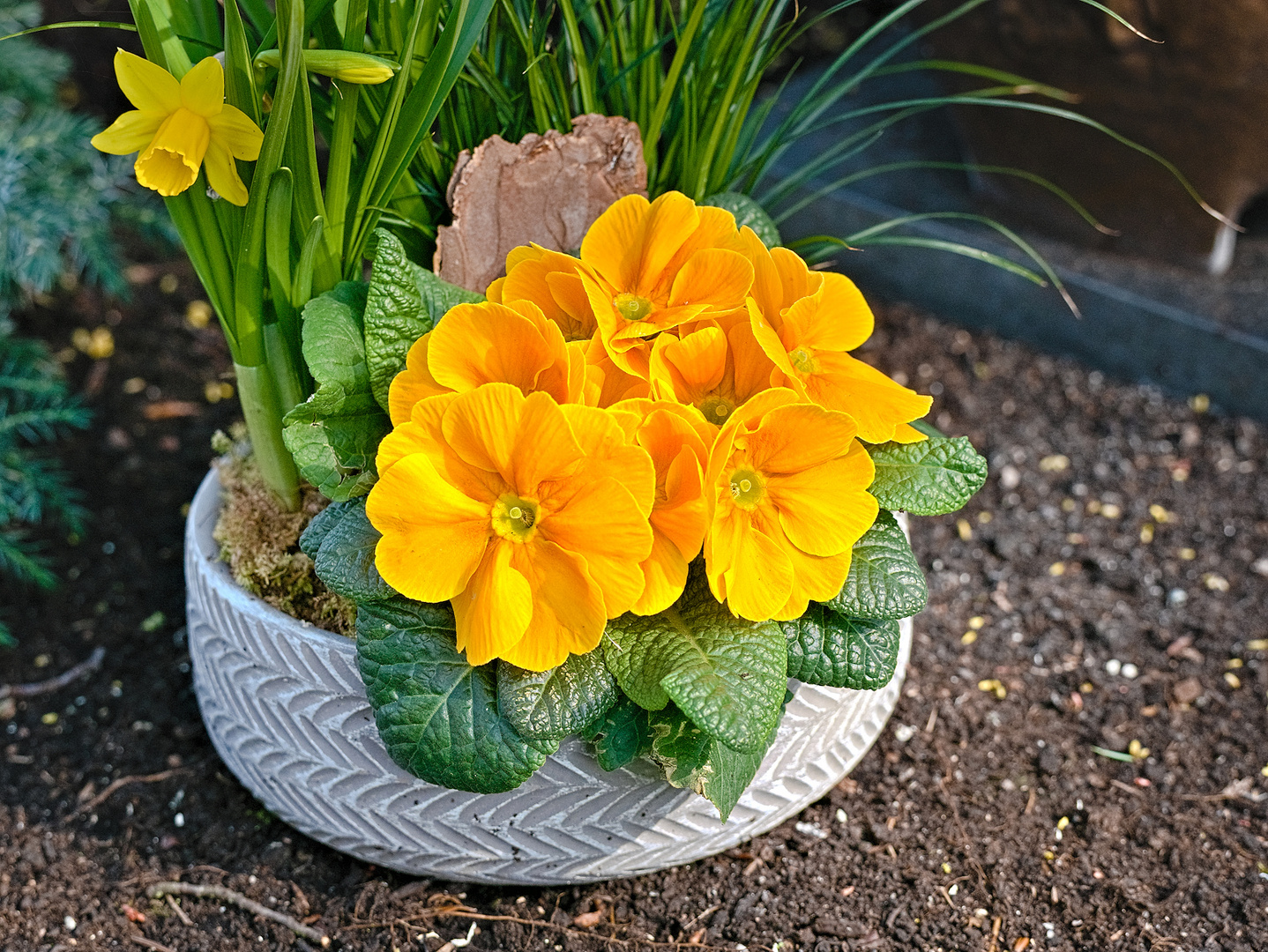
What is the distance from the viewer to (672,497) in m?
1.01

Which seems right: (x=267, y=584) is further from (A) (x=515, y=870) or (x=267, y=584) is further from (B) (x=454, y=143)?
(B) (x=454, y=143)

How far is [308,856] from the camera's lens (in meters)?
1.39

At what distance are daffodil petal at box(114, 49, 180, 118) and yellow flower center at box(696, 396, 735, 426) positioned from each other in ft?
1.78

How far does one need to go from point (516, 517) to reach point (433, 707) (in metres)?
0.21

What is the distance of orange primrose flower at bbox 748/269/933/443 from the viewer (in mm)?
1109

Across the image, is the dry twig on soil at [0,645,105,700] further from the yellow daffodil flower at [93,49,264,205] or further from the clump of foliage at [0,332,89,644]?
the yellow daffodil flower at [93,49,264,205]

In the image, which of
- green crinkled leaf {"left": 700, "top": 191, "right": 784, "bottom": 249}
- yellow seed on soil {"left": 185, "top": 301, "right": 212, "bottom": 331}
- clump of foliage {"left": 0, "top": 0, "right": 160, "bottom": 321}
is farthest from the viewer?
yellow seed on soil {"left": 185, "top": 301, "right": 212, "bottom": 331}

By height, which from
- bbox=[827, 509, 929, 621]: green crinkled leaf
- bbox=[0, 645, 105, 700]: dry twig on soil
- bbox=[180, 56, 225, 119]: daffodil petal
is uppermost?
bbox=[180, 56, 225, 119]: daffodil petal

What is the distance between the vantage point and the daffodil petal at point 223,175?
1.01 metres

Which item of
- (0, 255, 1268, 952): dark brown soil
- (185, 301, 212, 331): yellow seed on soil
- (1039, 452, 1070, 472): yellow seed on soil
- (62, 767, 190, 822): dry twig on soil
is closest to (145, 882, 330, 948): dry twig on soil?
(0, 255, 1268, 952): dark brown soil

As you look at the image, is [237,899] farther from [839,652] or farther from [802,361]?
[802,361]

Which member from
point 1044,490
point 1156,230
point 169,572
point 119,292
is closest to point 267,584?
point 169,572

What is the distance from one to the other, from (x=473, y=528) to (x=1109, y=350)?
179 cm

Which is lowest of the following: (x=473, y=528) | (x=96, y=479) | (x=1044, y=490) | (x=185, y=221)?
(x=96, y=479)
